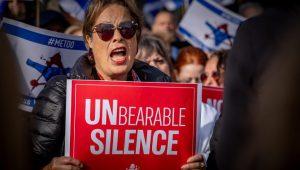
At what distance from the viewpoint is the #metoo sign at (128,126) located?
4.19 m

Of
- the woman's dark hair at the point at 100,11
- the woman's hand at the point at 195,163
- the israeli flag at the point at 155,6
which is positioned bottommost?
the woman's hand at the point at 195,163

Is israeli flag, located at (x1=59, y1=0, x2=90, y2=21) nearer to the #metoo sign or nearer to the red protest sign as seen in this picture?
the red protest sign

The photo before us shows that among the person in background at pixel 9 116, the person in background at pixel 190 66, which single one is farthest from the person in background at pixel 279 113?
the person in background at pixel 190 66

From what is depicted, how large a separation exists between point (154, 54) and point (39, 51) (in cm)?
129

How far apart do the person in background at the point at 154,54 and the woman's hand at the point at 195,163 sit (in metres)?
2.23

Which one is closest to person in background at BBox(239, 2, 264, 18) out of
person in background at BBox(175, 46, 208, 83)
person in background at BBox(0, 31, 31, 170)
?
person in background at BBox(175, 46, 208, 83)

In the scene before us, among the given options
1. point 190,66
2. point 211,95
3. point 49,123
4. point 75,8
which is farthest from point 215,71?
point 49,123

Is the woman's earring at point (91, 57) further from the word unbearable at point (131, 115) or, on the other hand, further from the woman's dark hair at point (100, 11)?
the word unbearable at point (131, 115)

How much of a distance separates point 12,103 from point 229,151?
973mm

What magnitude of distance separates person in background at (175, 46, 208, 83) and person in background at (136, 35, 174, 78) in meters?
1.15

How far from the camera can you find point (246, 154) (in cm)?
314

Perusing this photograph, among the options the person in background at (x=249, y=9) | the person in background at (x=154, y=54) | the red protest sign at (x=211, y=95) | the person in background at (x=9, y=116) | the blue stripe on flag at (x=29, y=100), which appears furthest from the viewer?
the person in background at (x=249, y=9)

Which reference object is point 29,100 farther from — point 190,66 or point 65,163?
point 190,66

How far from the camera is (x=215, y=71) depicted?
7.43m
